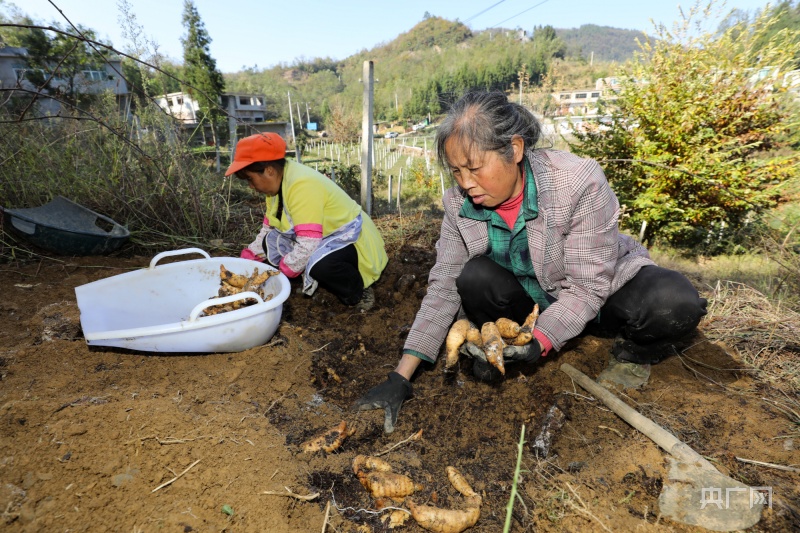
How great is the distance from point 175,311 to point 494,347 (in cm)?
182

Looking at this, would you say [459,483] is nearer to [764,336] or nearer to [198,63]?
[764,336]

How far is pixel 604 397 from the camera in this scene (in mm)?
1563

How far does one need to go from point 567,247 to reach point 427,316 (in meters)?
0.62

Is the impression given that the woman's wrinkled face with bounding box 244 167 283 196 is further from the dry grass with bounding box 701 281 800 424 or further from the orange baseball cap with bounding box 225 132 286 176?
the dry grass with bounding box 701 281 800 424

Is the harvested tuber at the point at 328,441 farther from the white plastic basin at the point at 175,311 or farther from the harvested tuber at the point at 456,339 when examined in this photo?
the white plastic basin at the point at 175,311

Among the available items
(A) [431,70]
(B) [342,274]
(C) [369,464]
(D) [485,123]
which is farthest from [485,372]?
(A) [431,70]

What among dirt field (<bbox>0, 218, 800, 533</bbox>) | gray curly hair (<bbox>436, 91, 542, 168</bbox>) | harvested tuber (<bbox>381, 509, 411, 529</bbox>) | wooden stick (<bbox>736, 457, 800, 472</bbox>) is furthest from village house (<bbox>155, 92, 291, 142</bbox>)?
wooden stick (<bbox>736, 457, 800, 472</bbox>)

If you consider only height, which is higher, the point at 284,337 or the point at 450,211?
the point at 450,211

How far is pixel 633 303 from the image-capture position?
5.42 feet

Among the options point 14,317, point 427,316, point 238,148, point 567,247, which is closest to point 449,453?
point 427,316

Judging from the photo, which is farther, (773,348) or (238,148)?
(238,148)

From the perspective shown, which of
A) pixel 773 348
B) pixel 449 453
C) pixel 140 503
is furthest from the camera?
pixel 773 348

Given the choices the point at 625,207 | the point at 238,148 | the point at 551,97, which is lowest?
the point at 625,207

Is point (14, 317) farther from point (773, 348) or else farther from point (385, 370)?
point (773, 348)
